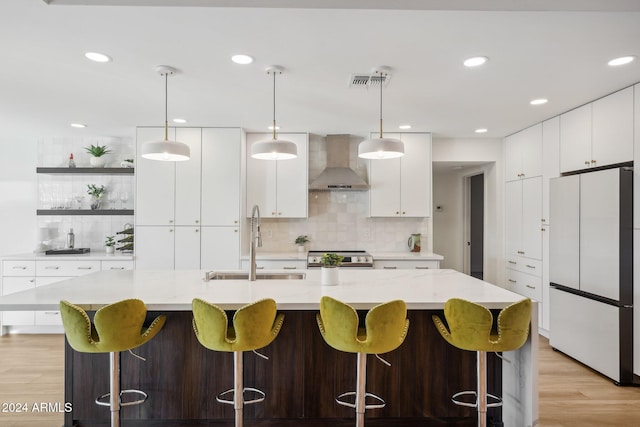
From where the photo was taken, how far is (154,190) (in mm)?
4383

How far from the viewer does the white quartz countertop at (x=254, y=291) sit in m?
2.00

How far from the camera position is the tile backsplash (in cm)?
500

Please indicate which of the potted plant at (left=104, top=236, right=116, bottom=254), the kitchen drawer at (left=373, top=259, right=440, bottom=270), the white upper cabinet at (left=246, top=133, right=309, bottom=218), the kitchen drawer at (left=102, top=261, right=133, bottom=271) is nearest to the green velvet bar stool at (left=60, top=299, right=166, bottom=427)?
the kitchen drawer at (left=102, top=261, right=133, bottom=271)

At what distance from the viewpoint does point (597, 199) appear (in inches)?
123

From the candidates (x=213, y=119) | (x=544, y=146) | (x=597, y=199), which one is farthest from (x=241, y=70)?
(x=544, y=146)

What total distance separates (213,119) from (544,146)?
12.7ft

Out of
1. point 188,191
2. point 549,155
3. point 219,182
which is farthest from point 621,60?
point 188,191

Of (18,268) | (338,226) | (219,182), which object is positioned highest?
(219,182)

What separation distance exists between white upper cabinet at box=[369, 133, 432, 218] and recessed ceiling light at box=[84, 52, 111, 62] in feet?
10.3

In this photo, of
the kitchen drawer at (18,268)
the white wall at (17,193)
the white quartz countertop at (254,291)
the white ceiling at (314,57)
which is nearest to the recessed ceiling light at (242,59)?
the white ceiling at (314,57)

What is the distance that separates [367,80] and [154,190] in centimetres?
297

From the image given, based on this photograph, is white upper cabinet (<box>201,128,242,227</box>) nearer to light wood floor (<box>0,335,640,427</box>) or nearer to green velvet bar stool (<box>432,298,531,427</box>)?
light wood floor (<box>0,335,640,427</box>)

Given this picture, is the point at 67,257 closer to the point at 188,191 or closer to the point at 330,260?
the point at 188,191

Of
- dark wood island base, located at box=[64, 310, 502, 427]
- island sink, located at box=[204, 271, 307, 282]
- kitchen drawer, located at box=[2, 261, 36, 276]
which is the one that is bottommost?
dark wood island base, located at box=[64, 310, 502, 427]
